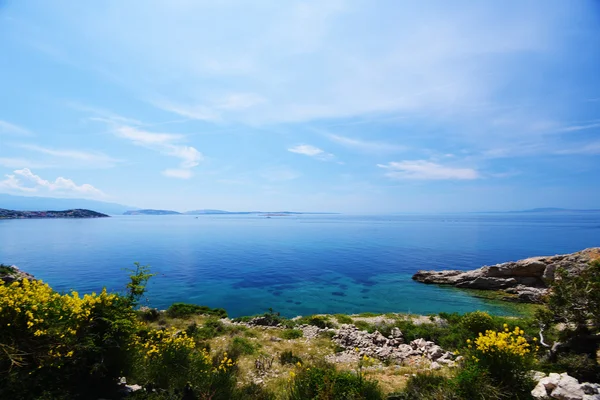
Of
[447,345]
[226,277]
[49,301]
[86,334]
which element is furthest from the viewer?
[226,277]

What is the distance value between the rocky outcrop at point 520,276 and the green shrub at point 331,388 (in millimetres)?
39901

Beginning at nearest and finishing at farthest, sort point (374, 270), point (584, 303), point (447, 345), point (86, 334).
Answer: point (86, 334)
point (584, 303)
point (447, 345)
point (374, 270)

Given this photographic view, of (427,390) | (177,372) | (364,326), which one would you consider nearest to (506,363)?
(427,390)

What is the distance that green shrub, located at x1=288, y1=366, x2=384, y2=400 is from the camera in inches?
258

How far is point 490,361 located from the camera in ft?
24.2

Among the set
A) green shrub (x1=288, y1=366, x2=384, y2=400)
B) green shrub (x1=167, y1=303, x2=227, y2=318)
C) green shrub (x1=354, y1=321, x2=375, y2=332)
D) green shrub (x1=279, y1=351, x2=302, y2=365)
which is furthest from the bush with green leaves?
green shrub (x1=167, y1=303, x2=227, y2=318)

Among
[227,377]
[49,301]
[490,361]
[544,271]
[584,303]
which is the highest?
[49,301]

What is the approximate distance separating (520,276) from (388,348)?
38.8m

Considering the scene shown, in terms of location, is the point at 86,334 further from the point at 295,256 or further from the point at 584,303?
the point at 295,256

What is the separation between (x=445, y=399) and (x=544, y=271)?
1810 inches

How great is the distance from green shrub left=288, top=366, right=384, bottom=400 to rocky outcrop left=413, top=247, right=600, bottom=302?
39.9 meters

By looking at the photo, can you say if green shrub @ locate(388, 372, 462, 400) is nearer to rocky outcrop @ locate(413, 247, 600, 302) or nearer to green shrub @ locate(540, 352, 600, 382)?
green shrub @ locate(540, 352, 600, 382)

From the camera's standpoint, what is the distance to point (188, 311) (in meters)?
27.3

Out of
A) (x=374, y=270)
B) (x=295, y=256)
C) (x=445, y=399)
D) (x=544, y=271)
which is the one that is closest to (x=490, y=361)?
(x=445, y=399)
